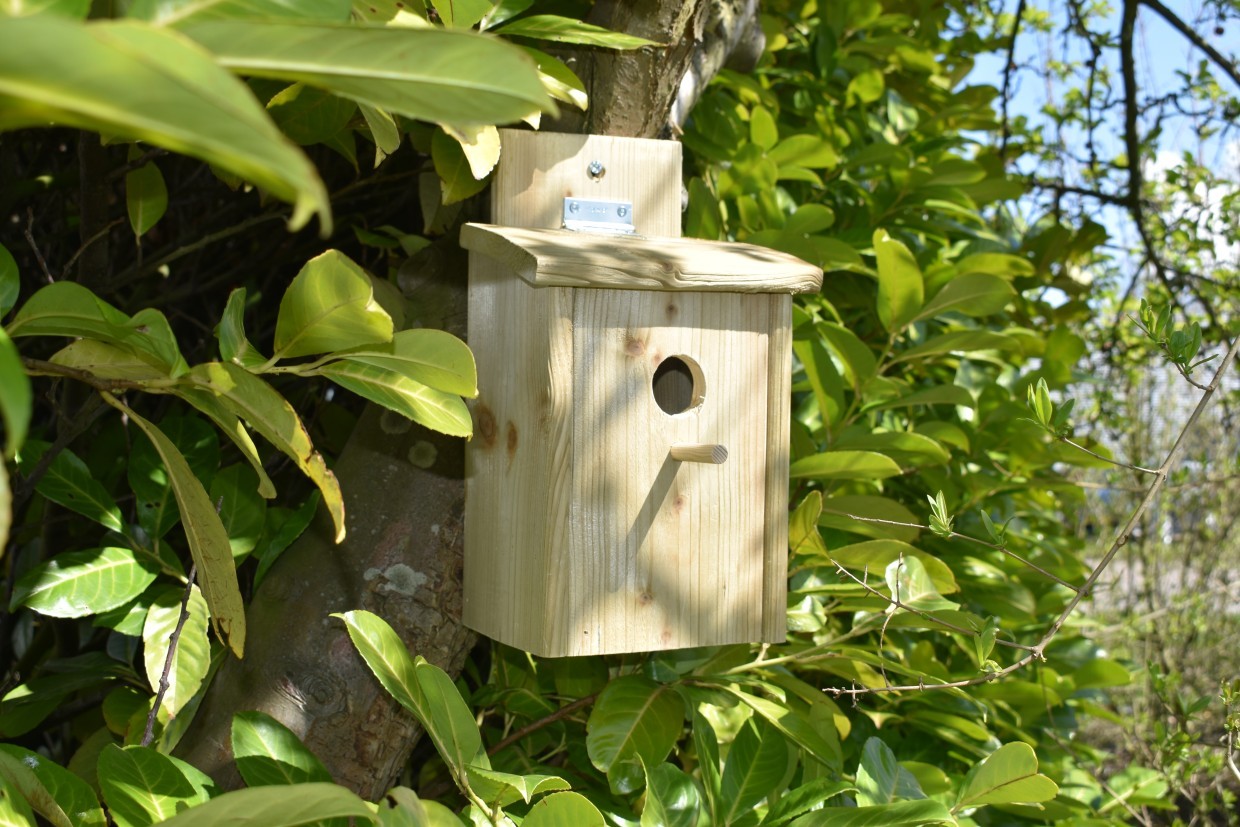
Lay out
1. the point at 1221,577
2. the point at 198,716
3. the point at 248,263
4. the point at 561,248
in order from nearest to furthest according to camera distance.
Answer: the point at 561,248 < the point at 198,716 < the point at 248,263 < the point at 1221,577

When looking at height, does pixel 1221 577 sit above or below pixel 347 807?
below

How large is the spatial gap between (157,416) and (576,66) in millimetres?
791

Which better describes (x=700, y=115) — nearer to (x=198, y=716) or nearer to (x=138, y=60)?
(x=198, y=716)

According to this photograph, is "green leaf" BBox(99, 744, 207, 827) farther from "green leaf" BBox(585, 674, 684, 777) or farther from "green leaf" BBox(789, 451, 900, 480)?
"green leaf" BBox(789, 451, 900, 480)

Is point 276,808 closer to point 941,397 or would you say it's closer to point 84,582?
point 84,582

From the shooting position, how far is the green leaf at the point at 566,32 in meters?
1.33

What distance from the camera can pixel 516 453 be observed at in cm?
139

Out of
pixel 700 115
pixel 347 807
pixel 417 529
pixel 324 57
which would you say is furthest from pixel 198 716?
pixel 700 115

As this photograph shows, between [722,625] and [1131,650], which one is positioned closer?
[722,625]

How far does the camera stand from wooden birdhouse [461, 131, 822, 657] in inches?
52.1

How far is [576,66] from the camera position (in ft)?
5.04

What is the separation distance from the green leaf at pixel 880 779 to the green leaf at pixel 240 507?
807 mm

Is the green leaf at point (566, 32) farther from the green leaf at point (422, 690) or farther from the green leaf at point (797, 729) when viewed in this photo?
the green leaf at point (797, 729)

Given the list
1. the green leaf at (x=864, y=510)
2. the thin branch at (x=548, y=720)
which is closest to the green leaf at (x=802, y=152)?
the green leaf at (x=864, y=510)
